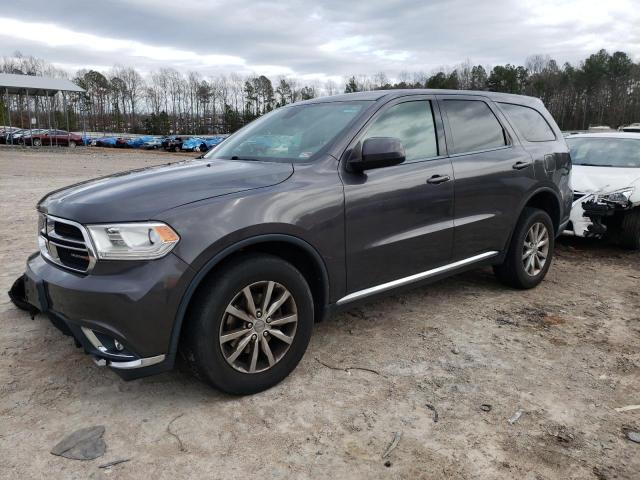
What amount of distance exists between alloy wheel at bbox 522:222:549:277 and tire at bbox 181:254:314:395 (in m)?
2.62

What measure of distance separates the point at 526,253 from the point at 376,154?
7.76 feet

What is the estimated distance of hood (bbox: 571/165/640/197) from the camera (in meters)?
6.47

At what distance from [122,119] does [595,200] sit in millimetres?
91666

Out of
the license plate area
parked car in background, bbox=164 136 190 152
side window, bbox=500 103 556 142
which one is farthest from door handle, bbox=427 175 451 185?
parked car in background, bbox=164 136 190 152

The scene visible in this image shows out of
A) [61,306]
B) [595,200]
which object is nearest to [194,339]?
[61,306]

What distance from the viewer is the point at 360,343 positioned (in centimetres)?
377

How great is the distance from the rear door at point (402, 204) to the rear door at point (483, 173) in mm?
134

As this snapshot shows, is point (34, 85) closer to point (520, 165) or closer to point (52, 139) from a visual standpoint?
point (52, 139)

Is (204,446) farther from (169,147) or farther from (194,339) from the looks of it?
(169,147)

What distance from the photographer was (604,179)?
261 inches

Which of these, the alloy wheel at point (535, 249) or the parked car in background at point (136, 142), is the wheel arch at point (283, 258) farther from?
the parked car in background at point (136, 142)

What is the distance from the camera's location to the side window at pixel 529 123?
4.82 m

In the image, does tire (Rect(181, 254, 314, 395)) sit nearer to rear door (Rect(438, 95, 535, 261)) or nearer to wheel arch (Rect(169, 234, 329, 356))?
wheel arch (Rect(169, 234, 329, 356))

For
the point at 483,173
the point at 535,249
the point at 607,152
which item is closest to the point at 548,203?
the point at 535,249
